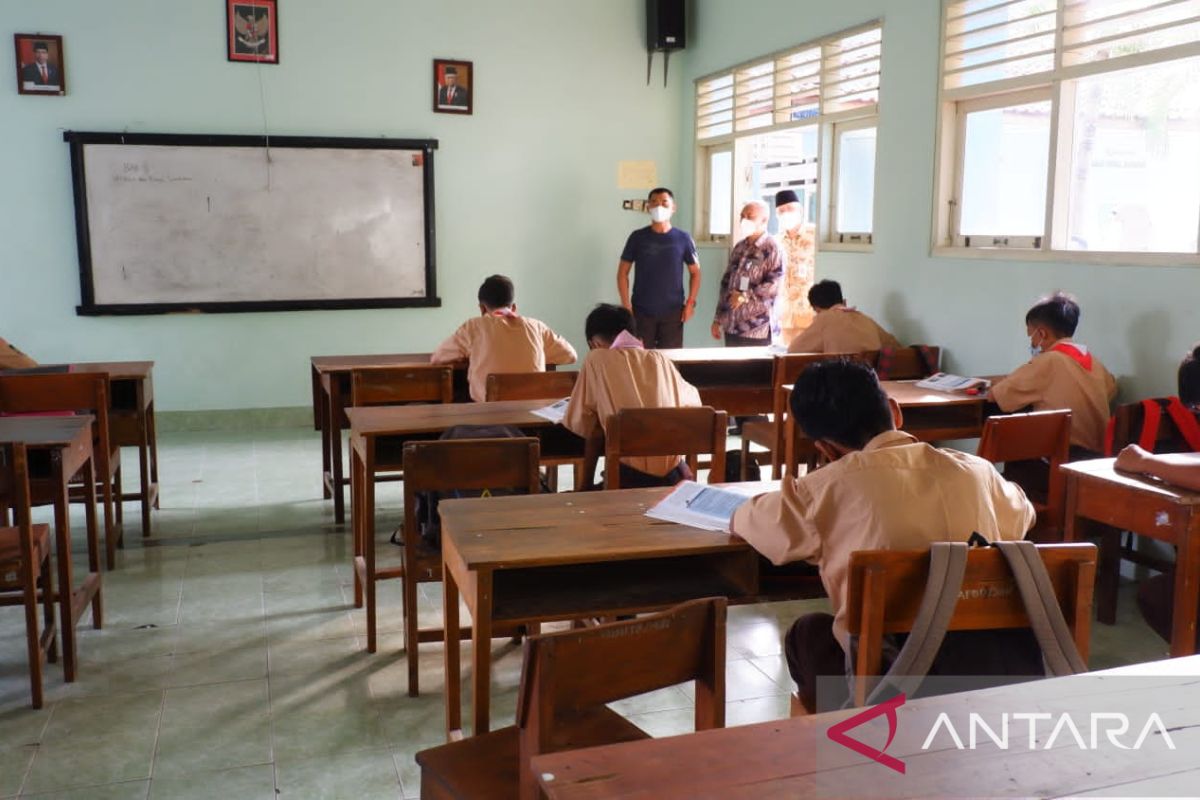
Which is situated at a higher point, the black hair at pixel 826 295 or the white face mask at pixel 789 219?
the white face mask at pixel 789 219

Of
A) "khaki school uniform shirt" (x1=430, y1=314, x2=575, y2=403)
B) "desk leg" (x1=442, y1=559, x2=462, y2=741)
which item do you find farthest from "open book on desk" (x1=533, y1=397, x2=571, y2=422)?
"desk leg" (x1=442, y1=559, x2=462, y2=741)

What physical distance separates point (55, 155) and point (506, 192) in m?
2.87

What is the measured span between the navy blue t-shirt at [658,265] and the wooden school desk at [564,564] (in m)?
4.66

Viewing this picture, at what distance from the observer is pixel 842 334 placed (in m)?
5.18

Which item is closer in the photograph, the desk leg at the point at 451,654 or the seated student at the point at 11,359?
the desk leg at the point at 451,654

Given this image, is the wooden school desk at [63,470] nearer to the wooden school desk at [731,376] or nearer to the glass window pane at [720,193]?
the wooden school desk at [731,376]

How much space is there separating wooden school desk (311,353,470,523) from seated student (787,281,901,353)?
1709 mm

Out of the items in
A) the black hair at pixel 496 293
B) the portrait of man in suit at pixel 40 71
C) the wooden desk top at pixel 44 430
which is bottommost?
the wooden desk top at pixel 44 430

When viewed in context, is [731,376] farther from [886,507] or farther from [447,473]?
[886,507]

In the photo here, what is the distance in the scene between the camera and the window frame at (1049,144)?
158 inches

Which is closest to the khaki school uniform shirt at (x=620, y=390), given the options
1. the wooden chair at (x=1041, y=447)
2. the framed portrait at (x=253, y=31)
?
the wooden chair at (x=1041, y=447)

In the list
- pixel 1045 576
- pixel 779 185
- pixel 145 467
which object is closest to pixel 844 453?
pixel 1045 576

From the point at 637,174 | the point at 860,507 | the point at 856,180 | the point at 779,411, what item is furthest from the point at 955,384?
the point at 637,174

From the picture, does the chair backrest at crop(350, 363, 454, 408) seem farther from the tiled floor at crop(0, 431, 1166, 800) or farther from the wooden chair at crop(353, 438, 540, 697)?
the wooden chair at crop(353, 438, 540, 697)
